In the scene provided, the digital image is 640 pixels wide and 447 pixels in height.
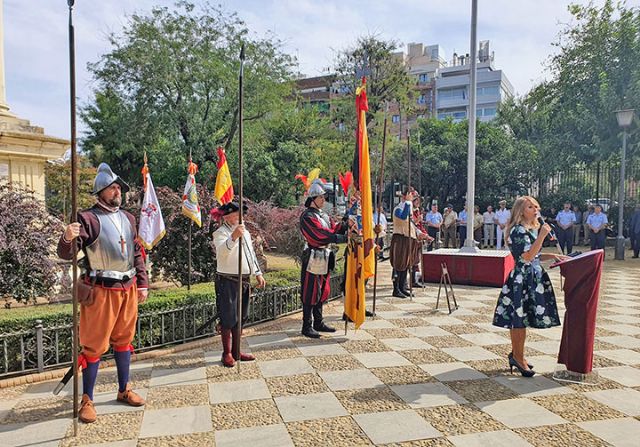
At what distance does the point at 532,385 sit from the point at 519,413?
70 centimetres

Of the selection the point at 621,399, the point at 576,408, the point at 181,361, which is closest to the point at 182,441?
the point at 181,361

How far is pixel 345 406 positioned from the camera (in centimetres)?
380

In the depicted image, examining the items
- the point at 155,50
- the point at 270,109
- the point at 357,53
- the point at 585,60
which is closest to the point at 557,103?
the point at 585,60

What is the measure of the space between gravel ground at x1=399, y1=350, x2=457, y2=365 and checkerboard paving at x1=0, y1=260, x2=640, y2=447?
2cm

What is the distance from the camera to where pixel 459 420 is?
354 cm

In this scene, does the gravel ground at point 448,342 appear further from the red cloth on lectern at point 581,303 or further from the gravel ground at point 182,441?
the gravel ground at point 182,441

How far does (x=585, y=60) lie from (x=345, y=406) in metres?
19.9

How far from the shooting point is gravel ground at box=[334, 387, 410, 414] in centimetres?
376

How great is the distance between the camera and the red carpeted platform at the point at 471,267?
925 centimetres

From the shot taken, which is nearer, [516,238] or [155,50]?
[516,238]

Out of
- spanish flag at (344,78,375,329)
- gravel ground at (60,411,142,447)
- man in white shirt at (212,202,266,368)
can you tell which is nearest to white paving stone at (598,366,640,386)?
spanish flag at (344,78,375,329)

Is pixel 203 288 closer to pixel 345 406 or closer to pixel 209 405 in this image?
pixel 209 405

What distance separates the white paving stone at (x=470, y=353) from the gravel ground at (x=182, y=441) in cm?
279

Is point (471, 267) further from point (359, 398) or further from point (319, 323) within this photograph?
point (359, 398)
